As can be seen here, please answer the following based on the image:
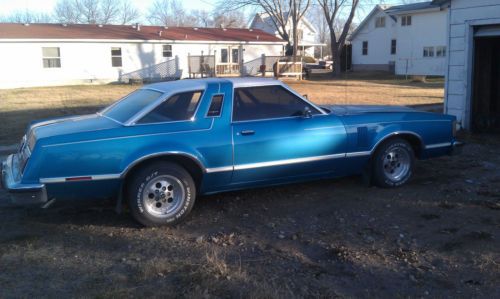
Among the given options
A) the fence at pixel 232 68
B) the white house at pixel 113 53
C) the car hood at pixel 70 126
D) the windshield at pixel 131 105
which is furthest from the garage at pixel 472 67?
the white house at pixel 113 53

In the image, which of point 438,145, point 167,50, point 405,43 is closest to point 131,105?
point 438,145

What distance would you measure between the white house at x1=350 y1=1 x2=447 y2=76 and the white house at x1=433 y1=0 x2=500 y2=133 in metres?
27.3

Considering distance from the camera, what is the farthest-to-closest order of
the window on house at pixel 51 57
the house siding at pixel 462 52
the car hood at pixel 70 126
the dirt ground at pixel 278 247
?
1. the window on house at pixel 51 57
2. the house siding at pixel 462 52
3. the car hood at pixel 70 126
4. the dirt ground at pixel 278 247

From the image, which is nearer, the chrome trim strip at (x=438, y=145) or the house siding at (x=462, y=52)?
the chrome trim strip at (x=438, y=145)

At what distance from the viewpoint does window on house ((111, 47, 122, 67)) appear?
109ft

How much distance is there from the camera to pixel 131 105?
596 centimetres

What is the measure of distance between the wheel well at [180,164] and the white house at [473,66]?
7.18m

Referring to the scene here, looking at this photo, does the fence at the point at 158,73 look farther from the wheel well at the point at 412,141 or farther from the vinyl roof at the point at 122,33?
the wheel well at the point at 412,141

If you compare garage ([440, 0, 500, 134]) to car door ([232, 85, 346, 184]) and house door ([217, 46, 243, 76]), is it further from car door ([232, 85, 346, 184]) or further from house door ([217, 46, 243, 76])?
house door ([217, 46, 243, 76])

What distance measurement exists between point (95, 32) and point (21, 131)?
75.9 feet

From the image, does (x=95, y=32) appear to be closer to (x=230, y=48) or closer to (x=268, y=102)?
(x=230, y=48)

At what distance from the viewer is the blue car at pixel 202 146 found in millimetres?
5039

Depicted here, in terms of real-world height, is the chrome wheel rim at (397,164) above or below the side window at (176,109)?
below

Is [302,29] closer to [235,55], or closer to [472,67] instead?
[235,55]
